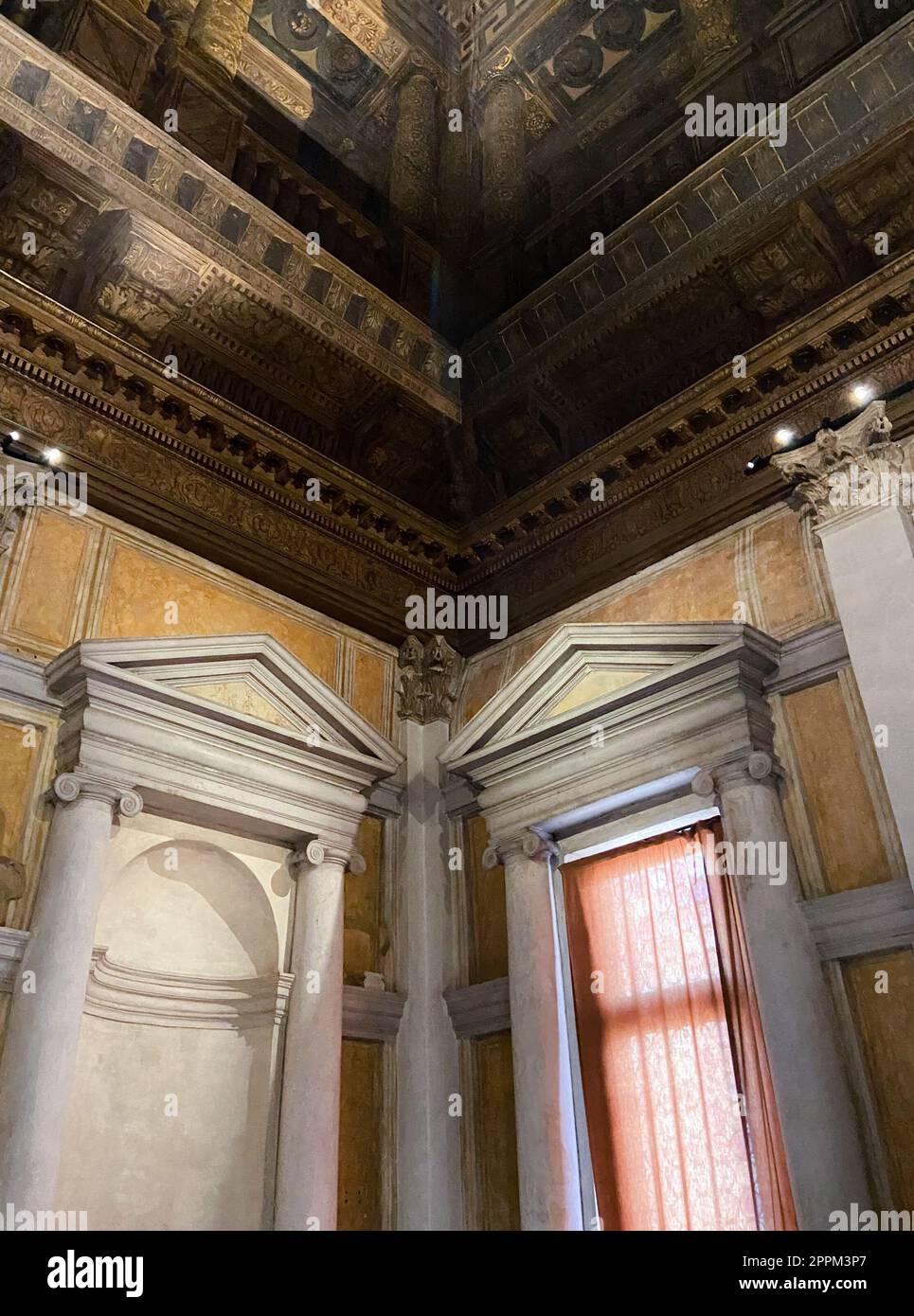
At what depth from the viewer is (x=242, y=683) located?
7.09 metres

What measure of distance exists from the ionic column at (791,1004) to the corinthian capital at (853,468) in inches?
68.5

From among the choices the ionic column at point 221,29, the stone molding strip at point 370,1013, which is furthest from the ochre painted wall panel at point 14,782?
the ionic column at point 221,29

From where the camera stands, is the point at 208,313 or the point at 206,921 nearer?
the point at 206,921

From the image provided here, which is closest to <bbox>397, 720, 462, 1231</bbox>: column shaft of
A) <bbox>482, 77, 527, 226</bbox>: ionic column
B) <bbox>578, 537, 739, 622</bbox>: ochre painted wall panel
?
<bbox>578, 537, 739, 622</bbox>: ochre painted wall panel

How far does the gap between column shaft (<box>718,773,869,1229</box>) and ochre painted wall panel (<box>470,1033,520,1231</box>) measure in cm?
205

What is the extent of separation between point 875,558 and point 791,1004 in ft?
8.65

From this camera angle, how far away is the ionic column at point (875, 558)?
5.59 m

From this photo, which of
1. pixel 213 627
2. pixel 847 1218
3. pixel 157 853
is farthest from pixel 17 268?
pixel 847 1218

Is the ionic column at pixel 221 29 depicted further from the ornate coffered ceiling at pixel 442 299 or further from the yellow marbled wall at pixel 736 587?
the yellow marbled wall at pixel 736 587

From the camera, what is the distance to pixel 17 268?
22.0 ft

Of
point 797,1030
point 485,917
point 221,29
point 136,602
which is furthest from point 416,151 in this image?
point 797,1030

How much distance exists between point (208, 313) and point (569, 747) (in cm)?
406

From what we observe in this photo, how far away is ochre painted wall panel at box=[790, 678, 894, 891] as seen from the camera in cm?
566
